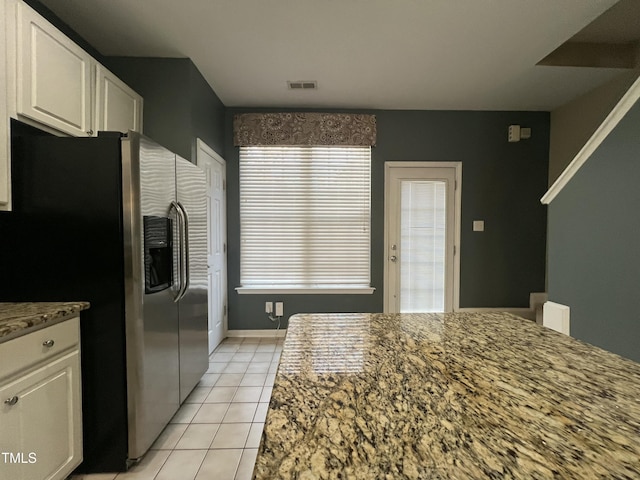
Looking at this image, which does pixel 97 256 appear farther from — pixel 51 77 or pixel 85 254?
pixel 51 77

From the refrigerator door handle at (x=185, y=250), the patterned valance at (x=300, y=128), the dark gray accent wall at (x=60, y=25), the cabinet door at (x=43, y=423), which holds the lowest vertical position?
the cabinet door at (x=43, y=423)

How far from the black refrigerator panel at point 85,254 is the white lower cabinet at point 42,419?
9 cm

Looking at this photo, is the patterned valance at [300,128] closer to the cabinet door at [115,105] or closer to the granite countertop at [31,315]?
the cabinet door at [115,105]

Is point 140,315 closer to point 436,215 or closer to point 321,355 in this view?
point 321,355

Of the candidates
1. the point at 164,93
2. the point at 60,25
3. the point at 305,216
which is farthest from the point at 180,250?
the point at 305,216

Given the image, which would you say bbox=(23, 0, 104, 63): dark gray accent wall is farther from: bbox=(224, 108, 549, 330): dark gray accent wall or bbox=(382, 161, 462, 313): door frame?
bbox=(382, 161, 462, 313): door frame

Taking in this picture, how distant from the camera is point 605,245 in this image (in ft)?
5.95

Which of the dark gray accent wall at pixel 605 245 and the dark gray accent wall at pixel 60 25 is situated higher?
the dark gray accent wall at pixel 60 25

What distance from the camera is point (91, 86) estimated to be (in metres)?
1.96

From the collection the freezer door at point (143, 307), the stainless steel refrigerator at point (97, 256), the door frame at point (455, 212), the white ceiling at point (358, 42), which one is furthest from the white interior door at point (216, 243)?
→ the door frame at point (455, 212)

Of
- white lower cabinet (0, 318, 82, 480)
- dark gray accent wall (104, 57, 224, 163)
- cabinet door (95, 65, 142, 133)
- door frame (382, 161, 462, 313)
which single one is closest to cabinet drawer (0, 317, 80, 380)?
white lower cabinet (0, 318, 82, 480)

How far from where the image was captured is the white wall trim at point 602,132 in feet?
5.35

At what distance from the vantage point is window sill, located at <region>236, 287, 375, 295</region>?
363cm

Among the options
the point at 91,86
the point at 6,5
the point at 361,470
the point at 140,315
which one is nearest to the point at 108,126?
the point at 91,86
